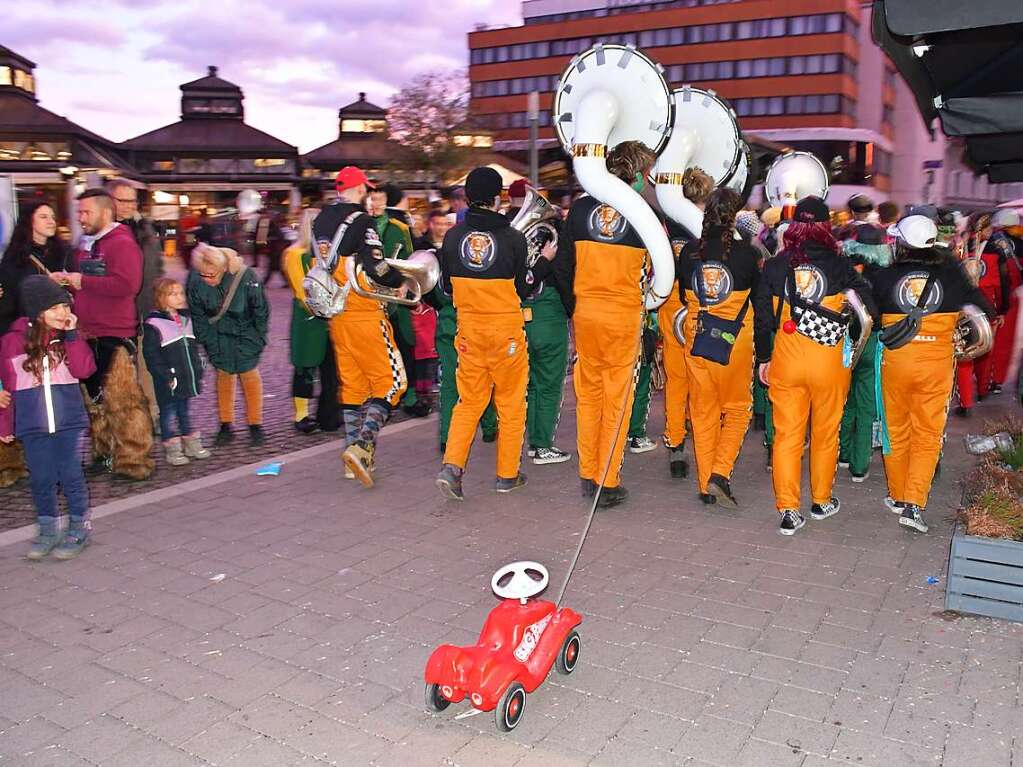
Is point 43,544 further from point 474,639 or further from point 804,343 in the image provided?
point 804,343

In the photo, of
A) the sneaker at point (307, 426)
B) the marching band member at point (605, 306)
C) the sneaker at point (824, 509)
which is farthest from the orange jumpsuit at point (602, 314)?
the sneaker at point (307, 426)

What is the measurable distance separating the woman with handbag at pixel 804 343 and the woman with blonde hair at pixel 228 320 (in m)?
4.38

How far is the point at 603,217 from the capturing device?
5605mm

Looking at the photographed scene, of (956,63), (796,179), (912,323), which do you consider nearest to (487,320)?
(912,323)

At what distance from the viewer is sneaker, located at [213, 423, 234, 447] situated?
25.4 feet

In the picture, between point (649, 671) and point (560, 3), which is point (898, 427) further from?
point (560, 3)

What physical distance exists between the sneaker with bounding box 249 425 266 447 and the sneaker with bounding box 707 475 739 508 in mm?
4003

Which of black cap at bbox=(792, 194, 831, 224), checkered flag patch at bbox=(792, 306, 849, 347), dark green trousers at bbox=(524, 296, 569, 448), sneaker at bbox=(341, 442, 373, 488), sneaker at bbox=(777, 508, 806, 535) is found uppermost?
black cap at bbox=(792, 194, 831, 224)

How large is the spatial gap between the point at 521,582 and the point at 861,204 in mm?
6299

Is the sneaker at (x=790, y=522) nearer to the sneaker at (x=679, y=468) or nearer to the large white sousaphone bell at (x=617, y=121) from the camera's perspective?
the sneaker at (x=679, y=468)

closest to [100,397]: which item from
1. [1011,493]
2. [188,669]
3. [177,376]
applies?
[177,376]

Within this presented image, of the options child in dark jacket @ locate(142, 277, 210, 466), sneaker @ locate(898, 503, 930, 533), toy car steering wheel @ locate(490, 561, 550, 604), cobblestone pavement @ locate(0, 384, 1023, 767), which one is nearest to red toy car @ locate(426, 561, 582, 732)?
toy car steering wheel @ locate(490, 561, 550, 604)

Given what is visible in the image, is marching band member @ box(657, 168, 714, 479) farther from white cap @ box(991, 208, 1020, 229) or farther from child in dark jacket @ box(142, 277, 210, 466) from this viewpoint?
white cap @ box(991, 208, 1020, 229)

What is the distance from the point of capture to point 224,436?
779 centimetres
